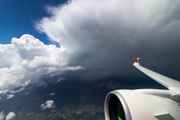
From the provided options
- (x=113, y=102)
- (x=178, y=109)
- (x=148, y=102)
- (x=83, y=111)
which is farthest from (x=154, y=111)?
(x=83, y=111)

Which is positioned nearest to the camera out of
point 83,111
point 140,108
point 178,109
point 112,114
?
point 140,108

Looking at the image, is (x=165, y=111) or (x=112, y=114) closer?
(x=165, y=111)

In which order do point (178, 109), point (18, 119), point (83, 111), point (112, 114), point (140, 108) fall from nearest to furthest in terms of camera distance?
point (140, 108) < point (178, 109) < point (112, 114) < point (83, 111) < point (18, 119)

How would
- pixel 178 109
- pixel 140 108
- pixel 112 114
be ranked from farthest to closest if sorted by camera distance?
pixel 112 114 → pixel 178 109 → pixel 140 108

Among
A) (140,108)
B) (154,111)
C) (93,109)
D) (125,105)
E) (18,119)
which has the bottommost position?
(93,109)

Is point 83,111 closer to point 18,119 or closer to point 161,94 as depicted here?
point 18,119

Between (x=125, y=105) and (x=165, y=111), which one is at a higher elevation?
(x=125, y=105)

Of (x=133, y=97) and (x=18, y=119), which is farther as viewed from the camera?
(x=18, y=119)

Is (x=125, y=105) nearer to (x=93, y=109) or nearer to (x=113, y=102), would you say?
(x=113, y=102)

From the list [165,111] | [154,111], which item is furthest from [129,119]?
[165,111]
